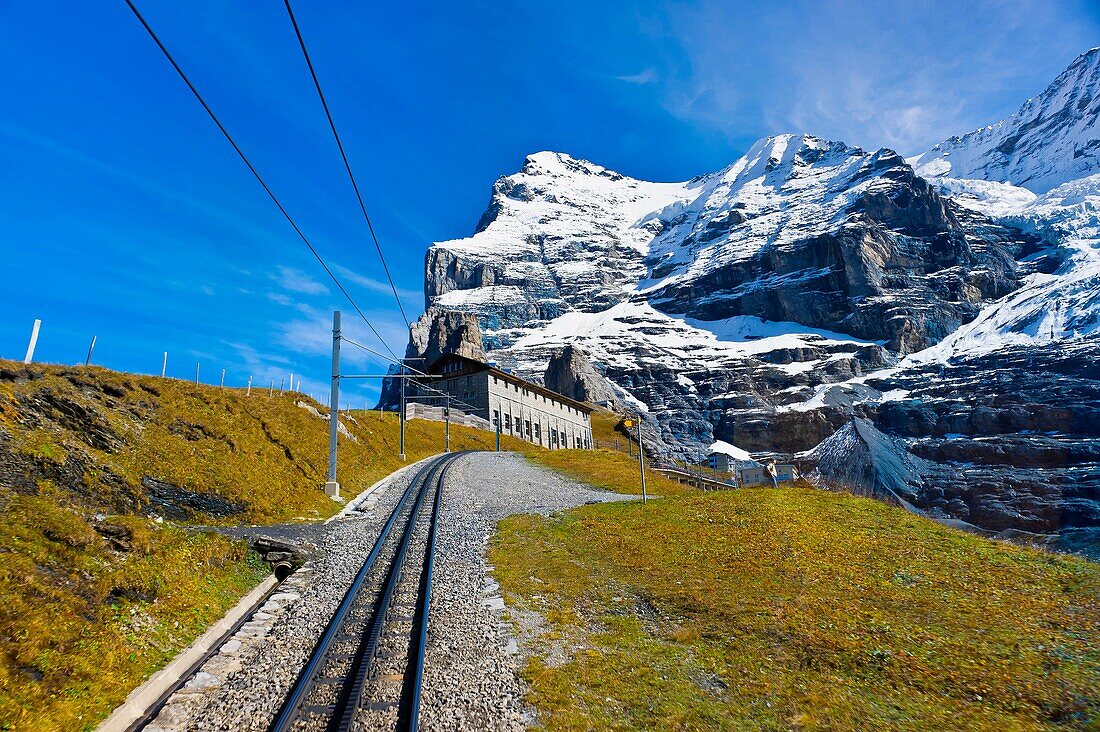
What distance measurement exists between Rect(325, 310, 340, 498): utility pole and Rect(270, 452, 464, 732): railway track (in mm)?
9394

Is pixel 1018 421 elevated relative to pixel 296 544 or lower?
elevated

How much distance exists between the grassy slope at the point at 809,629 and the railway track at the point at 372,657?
1.90 metres

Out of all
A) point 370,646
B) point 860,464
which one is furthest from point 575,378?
point 370,646

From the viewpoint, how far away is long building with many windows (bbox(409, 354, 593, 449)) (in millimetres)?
83938

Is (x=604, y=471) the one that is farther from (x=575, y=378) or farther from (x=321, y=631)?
(x=575, y=378)

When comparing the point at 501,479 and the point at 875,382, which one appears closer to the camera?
the point at 501,479

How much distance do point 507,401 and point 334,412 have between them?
207 feet

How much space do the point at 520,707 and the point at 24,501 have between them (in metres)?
9.78

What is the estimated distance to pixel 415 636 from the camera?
32.3ft

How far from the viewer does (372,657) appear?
29.2 ft

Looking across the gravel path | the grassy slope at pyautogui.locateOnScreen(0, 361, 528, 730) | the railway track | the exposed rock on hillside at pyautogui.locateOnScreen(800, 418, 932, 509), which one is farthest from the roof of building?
the railway track

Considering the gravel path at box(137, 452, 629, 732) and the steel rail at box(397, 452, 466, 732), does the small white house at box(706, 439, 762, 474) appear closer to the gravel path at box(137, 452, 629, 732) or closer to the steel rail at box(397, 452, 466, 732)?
the gravel path at box(137, 452, 629, 732)

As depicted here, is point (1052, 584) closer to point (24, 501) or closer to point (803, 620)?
point (803, 620)

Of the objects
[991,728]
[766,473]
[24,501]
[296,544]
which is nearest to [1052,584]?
[991,728]
